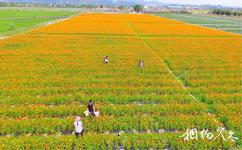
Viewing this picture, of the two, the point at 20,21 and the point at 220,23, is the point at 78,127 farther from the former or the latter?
the point at 220,23

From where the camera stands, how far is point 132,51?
2748cm

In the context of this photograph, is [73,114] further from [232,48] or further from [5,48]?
[232,48]

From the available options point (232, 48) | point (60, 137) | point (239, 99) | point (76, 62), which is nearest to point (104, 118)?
point (60, 137)

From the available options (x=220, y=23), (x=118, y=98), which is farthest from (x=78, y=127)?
(x=220, y=23)

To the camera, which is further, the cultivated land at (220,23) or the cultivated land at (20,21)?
the cultivated land at (220,23)

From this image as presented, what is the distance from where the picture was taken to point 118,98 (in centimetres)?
1400

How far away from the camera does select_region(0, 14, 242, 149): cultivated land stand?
992 cm

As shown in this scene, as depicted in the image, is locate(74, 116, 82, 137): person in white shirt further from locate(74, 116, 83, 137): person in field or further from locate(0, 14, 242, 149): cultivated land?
locate(0, 14, 242, 149): cultivated land

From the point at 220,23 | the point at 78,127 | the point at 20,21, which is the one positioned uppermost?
the point at 220,23

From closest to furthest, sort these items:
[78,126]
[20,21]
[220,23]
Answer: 1. [78,126]
2. [20,21]
3. [220,23]

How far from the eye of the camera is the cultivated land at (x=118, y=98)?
9.92 metres

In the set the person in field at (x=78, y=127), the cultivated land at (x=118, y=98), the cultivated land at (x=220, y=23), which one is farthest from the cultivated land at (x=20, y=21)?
the cultivated land at (x=220, y=23)

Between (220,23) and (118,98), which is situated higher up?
(220,23)

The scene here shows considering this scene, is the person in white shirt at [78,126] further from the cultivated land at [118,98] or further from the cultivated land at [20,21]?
the cultivated land at [20,21]
